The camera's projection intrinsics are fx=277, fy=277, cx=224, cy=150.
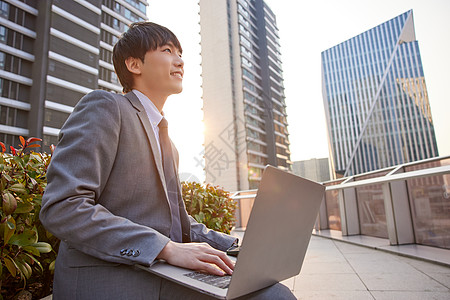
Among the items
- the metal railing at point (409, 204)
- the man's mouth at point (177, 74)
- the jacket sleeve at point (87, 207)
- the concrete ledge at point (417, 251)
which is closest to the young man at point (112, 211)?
the jacket sleeve at point (87, 207)

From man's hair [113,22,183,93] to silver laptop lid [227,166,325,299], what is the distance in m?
0.81

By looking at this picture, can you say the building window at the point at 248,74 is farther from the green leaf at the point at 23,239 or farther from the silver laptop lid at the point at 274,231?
the silver laptop lid at the point at 274,231

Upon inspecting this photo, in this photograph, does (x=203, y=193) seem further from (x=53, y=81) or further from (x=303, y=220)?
(x=53, y=81)

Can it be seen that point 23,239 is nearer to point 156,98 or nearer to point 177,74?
point 156,98

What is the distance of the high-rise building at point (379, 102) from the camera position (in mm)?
61844

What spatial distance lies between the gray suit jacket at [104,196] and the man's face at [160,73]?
0.24m

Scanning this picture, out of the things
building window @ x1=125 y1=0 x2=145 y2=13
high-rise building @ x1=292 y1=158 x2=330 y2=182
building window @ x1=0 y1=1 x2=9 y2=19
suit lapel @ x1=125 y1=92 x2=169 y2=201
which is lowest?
suit lapel @ x1=125 y1=92 x2=169 y2=201

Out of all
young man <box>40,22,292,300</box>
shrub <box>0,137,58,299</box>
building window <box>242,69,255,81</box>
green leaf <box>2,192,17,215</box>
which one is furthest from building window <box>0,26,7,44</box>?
young man <box>40,22,292,300</box>

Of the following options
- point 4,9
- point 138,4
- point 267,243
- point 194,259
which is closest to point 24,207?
point 194,259

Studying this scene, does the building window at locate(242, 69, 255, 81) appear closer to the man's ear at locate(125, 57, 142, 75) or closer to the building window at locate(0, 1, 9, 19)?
the building window at locate(0, 1, 9, 19)

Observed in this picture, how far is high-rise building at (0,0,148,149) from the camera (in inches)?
875

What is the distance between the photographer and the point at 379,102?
65312 mm

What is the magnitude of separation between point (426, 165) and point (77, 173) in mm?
4877

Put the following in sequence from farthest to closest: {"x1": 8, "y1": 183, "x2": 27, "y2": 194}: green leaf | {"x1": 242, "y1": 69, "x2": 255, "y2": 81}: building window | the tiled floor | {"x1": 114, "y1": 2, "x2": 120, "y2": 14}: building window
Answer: {"x1": 242, "y1": 69, "x2": 255, "y2": 81}: building window < {"x1": 114, "y1": 2, "x2": 120, "y2": 14}: building window < the tiled floor < {"x1": 8, "y1": 183, "x2": 27, "y2": 194}: green leaf
